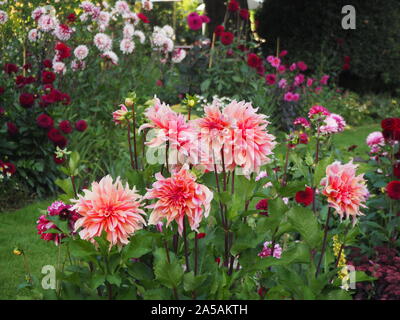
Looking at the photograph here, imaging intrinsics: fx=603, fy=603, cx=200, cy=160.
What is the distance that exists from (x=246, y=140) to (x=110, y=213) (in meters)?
0.40

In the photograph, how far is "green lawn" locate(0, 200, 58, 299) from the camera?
3.57m

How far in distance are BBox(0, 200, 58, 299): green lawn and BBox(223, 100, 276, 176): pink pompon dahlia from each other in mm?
2082

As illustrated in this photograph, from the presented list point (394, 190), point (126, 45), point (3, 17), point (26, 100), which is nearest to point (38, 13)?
point (3, 17)

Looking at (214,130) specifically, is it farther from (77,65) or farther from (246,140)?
(77,65)

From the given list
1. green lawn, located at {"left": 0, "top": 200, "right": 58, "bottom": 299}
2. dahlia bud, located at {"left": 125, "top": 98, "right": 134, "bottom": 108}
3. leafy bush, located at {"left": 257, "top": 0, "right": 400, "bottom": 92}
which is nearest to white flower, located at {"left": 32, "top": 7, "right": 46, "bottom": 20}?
green lawn, located at {"left": 0, "top": 200, "right": 58, "bottom": 299}

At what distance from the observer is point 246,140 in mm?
1567

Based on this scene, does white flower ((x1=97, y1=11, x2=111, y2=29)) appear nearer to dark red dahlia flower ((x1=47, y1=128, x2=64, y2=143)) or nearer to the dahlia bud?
dark red dahlia flower ((x1=47, y1=128, x2=64, y2=143))

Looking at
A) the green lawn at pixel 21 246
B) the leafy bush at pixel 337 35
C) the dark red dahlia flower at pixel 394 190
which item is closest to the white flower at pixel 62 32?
the green lawn at pixel 21 246

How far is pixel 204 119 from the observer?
1583 mm

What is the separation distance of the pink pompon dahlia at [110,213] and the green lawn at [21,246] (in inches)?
74.5

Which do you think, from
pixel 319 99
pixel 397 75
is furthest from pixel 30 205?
pixel 397 75

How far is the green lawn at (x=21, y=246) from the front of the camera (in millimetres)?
3566
